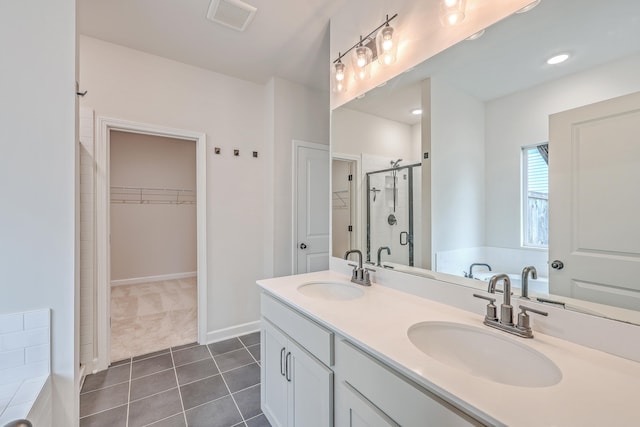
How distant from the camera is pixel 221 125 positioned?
2779 mm

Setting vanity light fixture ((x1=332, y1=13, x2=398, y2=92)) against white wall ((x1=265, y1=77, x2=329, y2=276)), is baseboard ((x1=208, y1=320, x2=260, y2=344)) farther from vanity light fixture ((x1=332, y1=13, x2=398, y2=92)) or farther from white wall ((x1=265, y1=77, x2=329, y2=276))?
vanity light fixture ((x1=332, y1=13, x2=398, y2=92))

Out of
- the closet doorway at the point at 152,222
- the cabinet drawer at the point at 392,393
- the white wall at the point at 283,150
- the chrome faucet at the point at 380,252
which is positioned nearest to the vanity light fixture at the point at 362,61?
the chrome faucet at the point at 380,252

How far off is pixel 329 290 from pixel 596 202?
133 cm

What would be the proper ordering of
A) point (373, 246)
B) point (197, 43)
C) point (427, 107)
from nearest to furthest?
point (427, 107), point (373, 246), point (197, 43)

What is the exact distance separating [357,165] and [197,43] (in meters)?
1.76

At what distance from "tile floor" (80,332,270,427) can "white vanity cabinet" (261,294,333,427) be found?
0.34 metres

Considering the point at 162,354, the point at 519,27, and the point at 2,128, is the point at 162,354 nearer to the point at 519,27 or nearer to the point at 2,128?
the point at 2,128

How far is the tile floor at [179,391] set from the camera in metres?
1.69

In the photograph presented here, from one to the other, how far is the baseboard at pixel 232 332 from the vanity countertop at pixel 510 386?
77.8 inches

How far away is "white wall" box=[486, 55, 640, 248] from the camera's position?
0.88 metres

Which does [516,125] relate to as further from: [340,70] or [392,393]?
[340,70]

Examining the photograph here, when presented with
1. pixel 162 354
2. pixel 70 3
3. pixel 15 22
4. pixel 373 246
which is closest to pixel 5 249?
pixel 15 22

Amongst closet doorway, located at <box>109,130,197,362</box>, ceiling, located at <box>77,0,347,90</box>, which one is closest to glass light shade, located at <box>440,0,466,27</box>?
ceiling, located at <box>77,0,347,90</box>

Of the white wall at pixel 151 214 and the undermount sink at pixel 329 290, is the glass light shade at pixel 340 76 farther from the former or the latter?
the white wall at pixel 151 214
